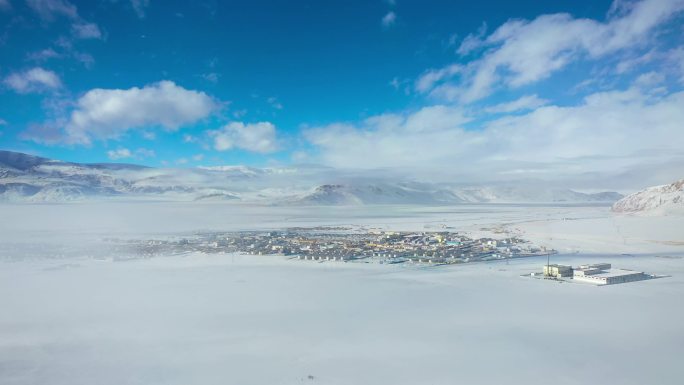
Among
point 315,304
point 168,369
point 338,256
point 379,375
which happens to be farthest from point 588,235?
point 168,369

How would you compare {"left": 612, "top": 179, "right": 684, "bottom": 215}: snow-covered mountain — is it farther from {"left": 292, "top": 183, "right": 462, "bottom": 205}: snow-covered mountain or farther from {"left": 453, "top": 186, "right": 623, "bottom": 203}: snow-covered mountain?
{"left": 453, "top": 186, "right": 623, "bottom": 203}: snow-covered mountain

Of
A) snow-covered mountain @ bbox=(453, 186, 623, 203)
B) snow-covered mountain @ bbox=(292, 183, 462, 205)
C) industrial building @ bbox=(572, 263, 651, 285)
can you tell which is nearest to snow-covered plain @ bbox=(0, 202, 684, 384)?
industrial building @ bbox=(572, 263, 651, 285)

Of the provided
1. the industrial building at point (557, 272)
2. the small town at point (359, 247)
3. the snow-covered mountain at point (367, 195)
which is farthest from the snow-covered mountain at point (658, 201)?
the snow-covered mountain at point (367, 195)

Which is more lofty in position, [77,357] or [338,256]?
[338,256]

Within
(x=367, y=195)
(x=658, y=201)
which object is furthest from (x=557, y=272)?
(x=367, y=195)

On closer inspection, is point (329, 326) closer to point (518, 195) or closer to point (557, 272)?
point (557, 272)

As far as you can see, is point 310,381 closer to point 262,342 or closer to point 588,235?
point 262,342

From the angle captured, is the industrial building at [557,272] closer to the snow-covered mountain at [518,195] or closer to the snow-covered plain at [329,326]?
the snow-covered plain at [329,326]
